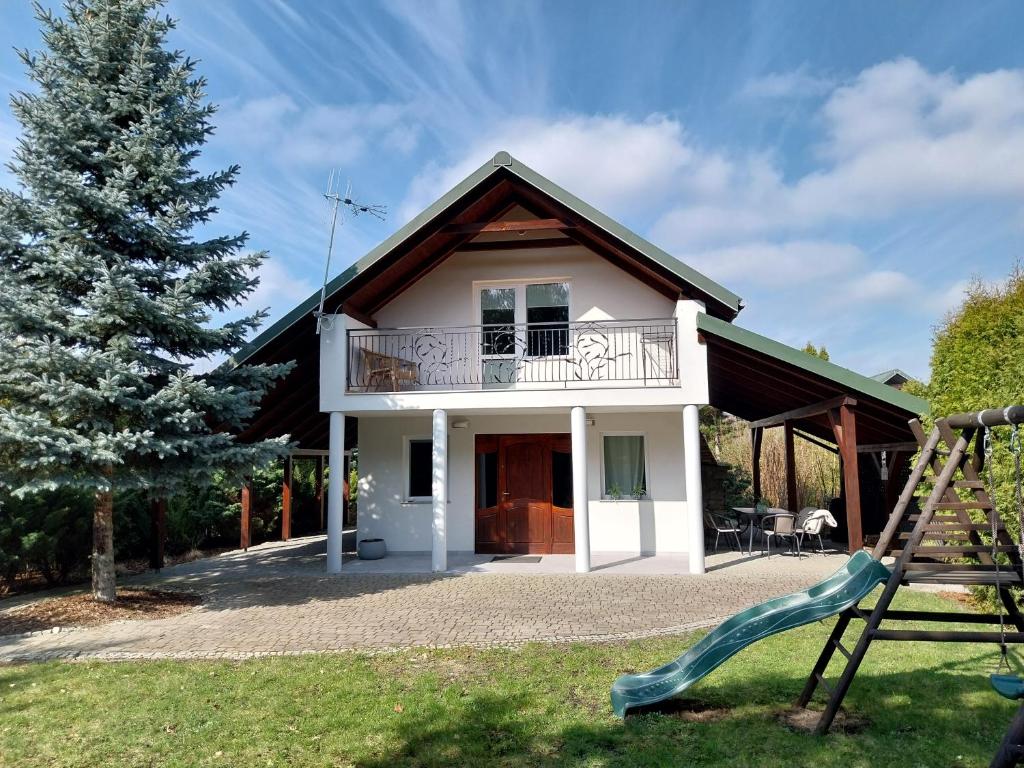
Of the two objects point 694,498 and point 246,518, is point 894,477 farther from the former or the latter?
point 246,518

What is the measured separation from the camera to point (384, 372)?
11281 mm

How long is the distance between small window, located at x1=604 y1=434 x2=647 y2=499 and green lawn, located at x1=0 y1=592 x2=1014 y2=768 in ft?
21.6

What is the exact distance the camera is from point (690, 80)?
40.4 ft

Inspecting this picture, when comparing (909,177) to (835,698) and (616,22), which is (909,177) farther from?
(835,698)

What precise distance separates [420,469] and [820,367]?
769cm

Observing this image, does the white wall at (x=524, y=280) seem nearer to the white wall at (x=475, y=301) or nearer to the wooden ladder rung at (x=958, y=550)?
the white wall at (x=475, y=301)

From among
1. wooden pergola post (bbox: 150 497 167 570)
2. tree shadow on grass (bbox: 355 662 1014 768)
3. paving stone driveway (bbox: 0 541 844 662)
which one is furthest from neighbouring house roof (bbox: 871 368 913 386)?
wooden pergola post (bbox: 150 497 167 570)

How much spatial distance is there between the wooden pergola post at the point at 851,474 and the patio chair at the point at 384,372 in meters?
7.23

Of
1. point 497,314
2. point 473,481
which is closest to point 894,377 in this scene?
point 497,314

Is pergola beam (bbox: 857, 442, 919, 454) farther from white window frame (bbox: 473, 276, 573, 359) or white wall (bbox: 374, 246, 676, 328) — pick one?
white window frame (bbox: 473, 276, 573, 359)

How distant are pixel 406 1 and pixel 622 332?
6485mm

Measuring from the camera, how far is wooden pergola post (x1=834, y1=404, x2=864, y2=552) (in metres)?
9.57

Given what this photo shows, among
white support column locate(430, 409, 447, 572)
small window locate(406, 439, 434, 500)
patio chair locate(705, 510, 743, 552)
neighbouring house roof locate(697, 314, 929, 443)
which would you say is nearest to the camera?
neighbouring house roof locate(697, 314, 929, 443)

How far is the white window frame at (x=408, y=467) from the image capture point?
1277 centimetres
